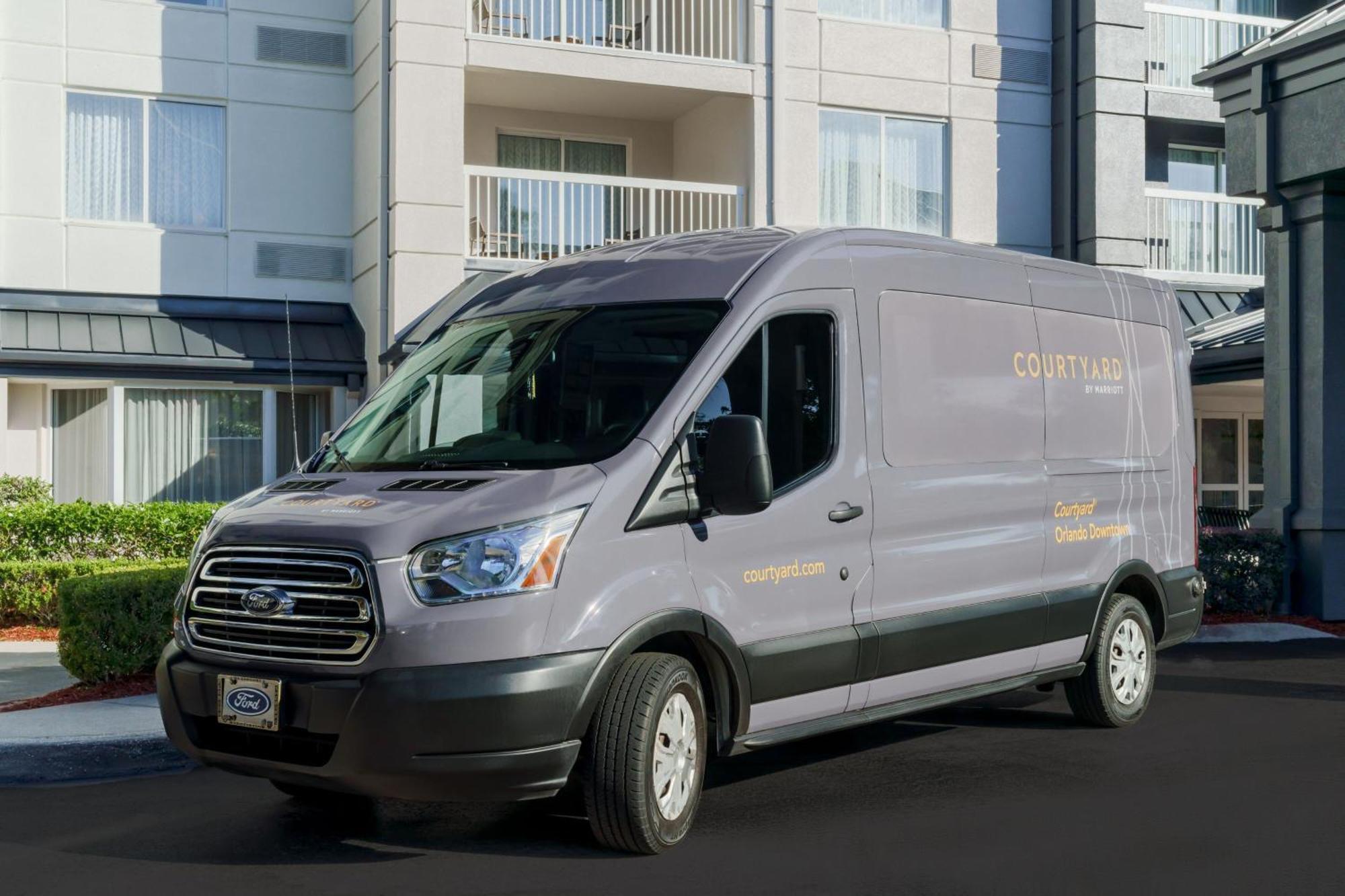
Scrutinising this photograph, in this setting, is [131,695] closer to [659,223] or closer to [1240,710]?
[1240,710]

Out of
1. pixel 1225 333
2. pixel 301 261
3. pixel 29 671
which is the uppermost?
pixel 301 261

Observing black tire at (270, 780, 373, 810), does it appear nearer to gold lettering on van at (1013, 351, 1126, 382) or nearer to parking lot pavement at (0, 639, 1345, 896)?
parking lot pavement at (0, 639, 1345, 896)

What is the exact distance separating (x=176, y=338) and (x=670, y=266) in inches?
509

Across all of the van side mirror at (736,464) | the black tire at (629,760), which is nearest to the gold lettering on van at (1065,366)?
the van side mirror at (736,464)

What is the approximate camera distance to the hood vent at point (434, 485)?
591 centimetres

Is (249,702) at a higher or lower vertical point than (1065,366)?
lower

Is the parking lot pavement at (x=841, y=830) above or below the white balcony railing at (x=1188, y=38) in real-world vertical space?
below

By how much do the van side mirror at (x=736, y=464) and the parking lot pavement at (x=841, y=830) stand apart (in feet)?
4.71

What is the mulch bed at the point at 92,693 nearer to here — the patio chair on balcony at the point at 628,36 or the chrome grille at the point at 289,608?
the chrome grille at the point at 289,608

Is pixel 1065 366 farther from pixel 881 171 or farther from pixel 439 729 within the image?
pixel 881 171

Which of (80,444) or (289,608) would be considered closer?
(289,608)

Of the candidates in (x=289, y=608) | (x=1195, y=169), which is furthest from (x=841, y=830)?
Answer: (x=1195, y=169)

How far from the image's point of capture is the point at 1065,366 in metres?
8.54

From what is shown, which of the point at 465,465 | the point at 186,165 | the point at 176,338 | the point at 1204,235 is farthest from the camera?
the point at 1204,235
